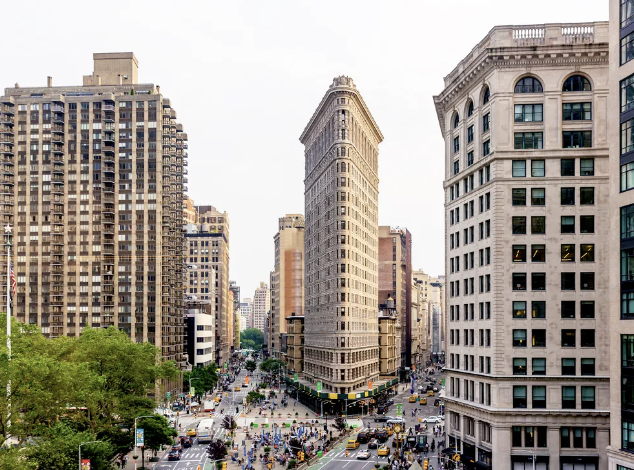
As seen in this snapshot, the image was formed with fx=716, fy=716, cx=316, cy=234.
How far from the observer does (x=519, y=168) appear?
243ft

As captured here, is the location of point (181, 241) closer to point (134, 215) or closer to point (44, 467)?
point (134, 215)

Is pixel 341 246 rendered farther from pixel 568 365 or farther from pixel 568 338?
pixel 568 365

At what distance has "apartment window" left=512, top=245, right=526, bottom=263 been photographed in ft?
240

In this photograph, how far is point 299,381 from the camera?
16262cm

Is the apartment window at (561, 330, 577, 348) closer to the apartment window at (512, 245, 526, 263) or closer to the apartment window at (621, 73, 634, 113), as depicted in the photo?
the apartment window at (512, 245, 526, 263)

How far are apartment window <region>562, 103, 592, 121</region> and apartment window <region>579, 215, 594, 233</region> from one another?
10.1 metres

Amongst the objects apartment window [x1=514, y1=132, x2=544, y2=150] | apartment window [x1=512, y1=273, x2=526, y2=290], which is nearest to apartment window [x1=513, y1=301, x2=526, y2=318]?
apartment window [x1=512, y1=273, x2=526, y2=290]

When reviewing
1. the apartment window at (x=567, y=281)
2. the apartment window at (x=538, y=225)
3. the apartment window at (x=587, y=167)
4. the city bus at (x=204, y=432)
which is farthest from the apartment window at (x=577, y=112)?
the city bus at (x=204, y=432)

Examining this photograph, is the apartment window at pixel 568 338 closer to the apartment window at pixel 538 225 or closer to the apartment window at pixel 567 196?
the apartment window at pixel 538 225

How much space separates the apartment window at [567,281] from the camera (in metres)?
71.6

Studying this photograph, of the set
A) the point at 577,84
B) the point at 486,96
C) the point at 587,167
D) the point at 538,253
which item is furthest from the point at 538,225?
the point at 486,96

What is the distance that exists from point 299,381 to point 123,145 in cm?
6545

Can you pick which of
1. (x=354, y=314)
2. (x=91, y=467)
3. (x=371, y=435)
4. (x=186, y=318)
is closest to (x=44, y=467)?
(x=91, y=467)

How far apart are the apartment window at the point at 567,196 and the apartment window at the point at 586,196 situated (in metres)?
0.76
